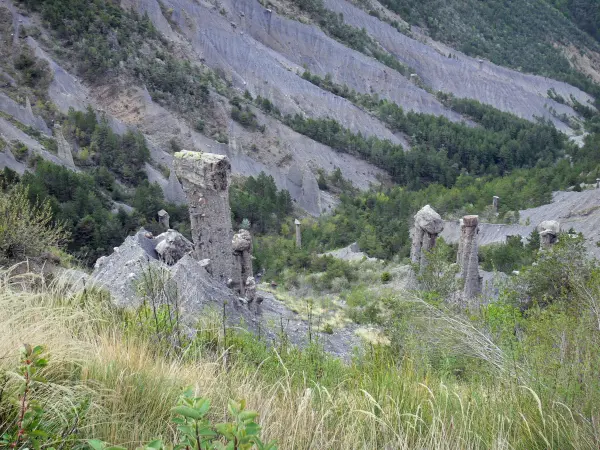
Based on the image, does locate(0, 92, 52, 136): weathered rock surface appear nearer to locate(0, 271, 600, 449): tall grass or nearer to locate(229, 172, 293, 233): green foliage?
locate(229, 172, 293, 233): green foliage

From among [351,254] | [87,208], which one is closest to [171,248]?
[87,208]

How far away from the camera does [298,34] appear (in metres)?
48.7

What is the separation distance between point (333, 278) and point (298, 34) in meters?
34.6

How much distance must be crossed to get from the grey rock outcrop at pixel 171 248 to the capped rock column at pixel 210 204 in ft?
1.14

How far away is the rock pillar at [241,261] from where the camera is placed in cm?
1242

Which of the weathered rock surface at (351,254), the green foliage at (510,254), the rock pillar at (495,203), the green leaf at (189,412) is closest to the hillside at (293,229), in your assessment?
the green leaf at (189,412)

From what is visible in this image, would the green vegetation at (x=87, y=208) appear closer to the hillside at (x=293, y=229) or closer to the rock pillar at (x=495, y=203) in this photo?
the hillside at (x=293, y=229)

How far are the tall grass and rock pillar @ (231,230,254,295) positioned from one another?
8867 mm

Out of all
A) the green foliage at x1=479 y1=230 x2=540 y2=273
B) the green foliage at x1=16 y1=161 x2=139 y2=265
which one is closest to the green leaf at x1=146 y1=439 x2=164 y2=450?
the green foliage at x1=16 y1=161 x2=139 y2=265

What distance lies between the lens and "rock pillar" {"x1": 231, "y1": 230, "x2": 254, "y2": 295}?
1242 cm

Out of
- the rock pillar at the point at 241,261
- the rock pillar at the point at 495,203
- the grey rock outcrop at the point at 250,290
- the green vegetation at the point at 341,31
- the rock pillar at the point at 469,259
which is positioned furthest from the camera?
the green vegetation at the point at 341,31

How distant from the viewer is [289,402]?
2969 millimetres

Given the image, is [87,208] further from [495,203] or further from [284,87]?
[284,87]

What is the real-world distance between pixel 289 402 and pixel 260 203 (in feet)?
74.8
